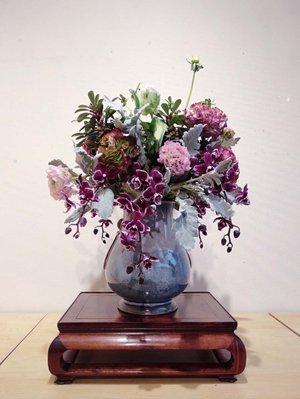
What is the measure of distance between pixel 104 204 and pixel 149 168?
0.12m

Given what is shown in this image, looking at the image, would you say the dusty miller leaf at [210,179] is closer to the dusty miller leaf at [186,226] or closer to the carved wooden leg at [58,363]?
the dusty miller leaf at [186,226]

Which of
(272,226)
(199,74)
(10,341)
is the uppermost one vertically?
(199,74)

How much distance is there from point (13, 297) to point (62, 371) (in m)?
0.51

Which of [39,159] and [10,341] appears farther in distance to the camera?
[39,159]

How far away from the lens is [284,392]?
652 millimetres

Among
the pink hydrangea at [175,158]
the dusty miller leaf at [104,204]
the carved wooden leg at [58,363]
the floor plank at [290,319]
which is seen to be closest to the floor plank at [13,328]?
the carved wooden leg at [58,363]

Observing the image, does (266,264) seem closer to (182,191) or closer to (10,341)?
(182,191)

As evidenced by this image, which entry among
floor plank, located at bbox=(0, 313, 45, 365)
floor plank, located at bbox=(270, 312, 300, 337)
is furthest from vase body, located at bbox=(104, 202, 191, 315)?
floor plank, located at bbox=(270, 312, 300, 337)

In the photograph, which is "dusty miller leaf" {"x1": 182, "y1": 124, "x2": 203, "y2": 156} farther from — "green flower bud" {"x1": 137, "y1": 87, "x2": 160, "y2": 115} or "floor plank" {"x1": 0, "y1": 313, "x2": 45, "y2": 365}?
"floor plank" {"x1": 0, "y1": 313, "x2": 45, "y2": 365}

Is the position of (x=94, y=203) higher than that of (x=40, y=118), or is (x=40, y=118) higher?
(x=40, y=118)

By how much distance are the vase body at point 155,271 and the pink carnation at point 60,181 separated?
0.16 m

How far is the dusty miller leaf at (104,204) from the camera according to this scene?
2.16 ft


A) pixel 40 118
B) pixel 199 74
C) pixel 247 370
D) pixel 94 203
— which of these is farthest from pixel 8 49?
pixel 247 370

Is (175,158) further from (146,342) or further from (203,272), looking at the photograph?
(203,272)
